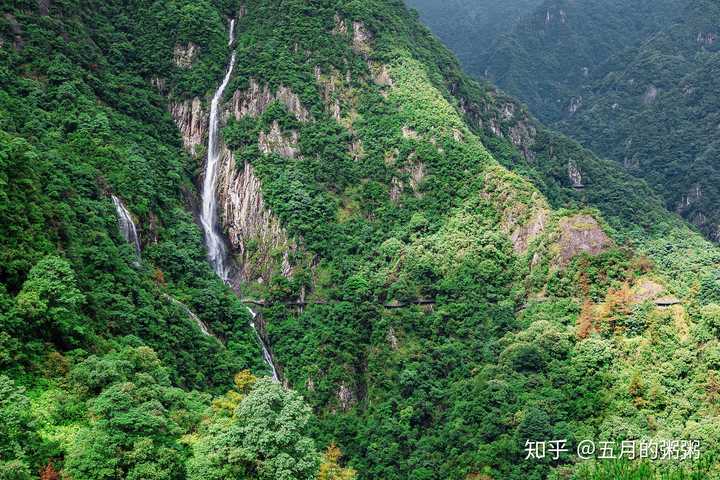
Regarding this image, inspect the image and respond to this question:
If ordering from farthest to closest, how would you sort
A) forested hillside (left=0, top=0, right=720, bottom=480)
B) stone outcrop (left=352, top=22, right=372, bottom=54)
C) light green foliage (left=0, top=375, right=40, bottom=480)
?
stone outcrop (left=352, top=22, right=372, bottom=54)
forested hillside (left=0, top=0, right=720, bottom=480)
light green foliage (left=0, top=375, right=40, bottom=480)

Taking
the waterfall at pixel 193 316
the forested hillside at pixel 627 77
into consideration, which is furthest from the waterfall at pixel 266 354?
the forested hillside at pixel 627 77

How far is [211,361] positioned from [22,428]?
19.2m

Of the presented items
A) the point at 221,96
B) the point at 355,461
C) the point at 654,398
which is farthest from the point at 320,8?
the point at 654,398

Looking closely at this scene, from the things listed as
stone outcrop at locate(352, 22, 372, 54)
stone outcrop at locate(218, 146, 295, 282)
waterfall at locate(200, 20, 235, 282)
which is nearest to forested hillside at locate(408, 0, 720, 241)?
stone outcrop at locate(352, 22, 372, 54)

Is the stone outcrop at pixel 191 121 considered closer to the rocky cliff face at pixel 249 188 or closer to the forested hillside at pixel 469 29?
the rocky cliff face at pixel 249 188

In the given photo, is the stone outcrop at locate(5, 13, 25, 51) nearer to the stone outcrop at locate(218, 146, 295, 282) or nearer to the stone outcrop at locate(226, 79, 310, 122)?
the stone outcrop at locate(218, 146, 295, 282)

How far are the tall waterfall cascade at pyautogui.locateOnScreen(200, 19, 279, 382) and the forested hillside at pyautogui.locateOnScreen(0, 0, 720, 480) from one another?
437 mm

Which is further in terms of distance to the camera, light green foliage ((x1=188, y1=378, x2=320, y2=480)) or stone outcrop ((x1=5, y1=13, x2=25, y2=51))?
stone outcrop ((x1=5, y1=13, x2=25, y2=51))

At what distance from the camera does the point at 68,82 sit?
54281 millimetres

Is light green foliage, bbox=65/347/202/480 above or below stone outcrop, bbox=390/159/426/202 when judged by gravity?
below

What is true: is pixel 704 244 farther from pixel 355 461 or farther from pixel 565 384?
pixel 355 461

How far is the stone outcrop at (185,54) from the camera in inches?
2744

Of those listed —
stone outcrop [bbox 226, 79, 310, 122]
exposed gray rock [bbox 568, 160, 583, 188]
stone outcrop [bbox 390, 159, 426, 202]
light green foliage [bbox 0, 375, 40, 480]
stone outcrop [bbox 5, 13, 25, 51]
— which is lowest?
light green foliage [bbox 0, 375, 40, 480]

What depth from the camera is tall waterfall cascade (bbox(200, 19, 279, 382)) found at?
2250 inches
